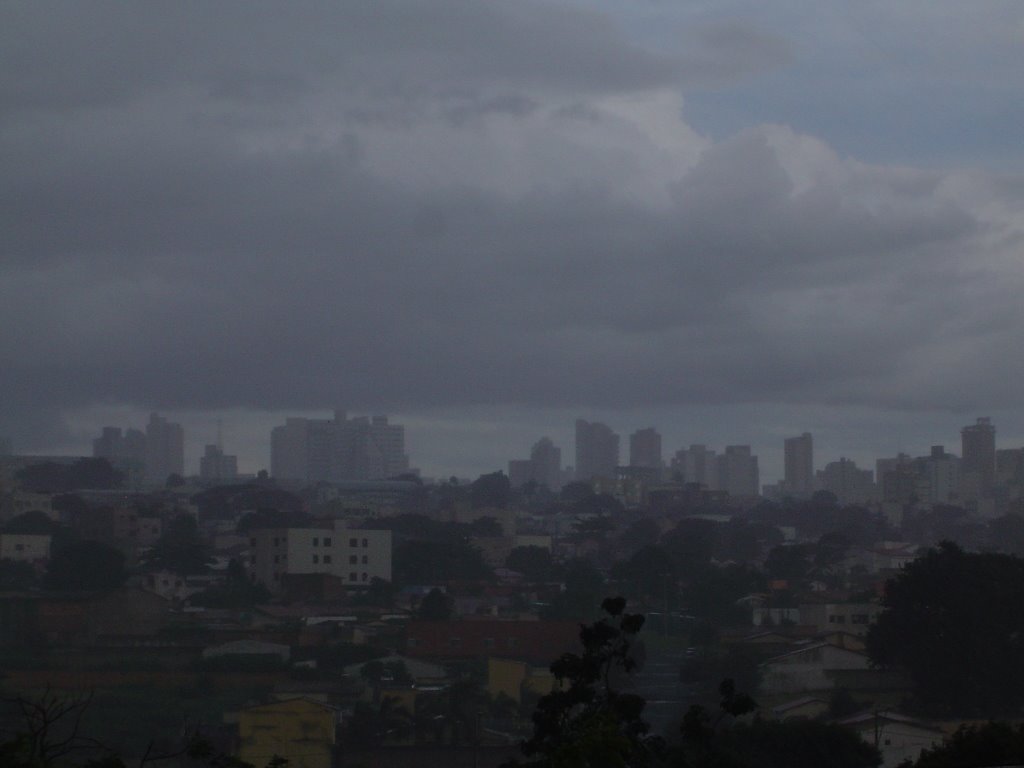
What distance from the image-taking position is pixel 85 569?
103ft

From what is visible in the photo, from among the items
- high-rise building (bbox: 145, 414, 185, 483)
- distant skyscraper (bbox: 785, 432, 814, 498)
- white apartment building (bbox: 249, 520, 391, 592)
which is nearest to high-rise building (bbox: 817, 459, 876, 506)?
distant skyscraper (bbox: 785, 432, 814, 498)

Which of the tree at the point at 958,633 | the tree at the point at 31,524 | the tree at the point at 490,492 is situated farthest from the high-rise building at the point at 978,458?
the tree at the point at 958,633

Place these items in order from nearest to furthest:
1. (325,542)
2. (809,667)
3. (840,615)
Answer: (809,667), (840,615), (325,542)

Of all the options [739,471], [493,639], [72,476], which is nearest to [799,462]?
[739,471]

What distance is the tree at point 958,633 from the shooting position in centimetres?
2111

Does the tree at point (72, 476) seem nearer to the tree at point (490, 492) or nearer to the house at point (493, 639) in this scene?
the tree at point (490, 492)

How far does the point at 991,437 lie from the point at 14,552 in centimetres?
7582

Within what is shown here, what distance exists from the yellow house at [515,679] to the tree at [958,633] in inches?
191

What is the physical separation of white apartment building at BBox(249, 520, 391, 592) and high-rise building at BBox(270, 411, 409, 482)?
7011cm

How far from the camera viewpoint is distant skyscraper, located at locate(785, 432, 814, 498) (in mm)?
115125

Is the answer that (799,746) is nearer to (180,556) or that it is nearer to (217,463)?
(180,556)

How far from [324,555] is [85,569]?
23.8 feet

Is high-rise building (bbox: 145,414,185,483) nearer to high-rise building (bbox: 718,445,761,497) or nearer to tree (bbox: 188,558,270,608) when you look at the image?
high-rise building (bbox: 718,445,761,497)

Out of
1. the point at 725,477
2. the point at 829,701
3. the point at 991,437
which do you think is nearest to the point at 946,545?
the point at 829,701
